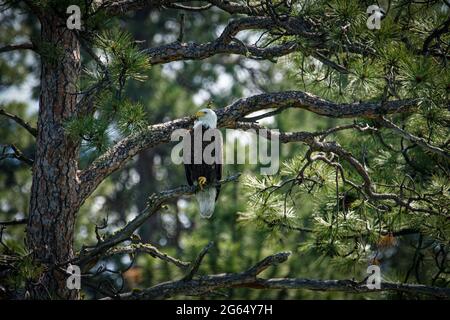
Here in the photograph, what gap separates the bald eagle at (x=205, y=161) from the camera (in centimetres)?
589

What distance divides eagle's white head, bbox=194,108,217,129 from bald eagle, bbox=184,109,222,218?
4cm

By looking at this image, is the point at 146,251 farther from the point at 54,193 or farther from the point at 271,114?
the point at 271,114

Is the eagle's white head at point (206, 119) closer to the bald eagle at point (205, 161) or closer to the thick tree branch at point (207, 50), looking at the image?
the bald eagle at point (205, 161)

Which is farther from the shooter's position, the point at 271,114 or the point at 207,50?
the point at 207,50

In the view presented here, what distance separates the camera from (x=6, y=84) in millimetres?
5980

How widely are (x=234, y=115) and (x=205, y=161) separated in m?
1.44

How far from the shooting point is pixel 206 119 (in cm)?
552

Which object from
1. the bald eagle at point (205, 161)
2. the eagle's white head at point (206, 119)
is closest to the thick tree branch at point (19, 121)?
the eagle's white head at point (206, 119)

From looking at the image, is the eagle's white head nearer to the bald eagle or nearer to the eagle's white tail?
the bald eagle

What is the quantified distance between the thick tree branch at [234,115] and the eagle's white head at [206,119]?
238mm

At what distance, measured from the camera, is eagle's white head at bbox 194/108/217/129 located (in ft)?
16.7

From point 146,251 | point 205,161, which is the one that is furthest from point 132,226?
point 205,161
